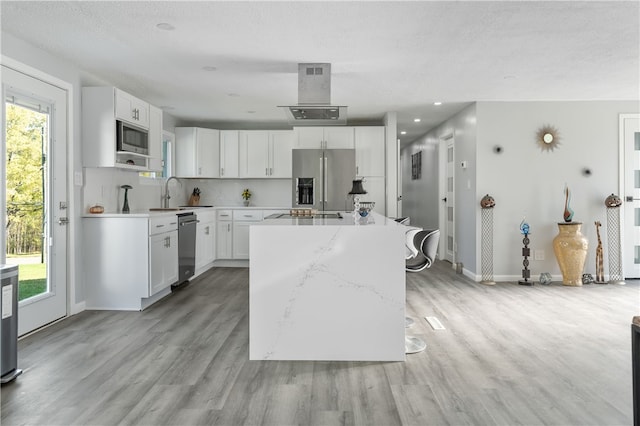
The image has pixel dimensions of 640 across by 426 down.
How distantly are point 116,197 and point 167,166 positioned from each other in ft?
6.17

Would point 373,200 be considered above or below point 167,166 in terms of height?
below

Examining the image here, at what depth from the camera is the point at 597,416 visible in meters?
2.27

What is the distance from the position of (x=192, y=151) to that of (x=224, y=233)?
1.35 metres

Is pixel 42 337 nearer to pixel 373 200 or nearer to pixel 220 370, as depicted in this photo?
pixel 220 370

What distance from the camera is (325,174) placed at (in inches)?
267

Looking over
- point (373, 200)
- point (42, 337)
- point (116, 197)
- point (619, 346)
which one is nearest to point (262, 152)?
point (373, 200)

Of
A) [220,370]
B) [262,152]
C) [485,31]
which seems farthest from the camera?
[262,152]

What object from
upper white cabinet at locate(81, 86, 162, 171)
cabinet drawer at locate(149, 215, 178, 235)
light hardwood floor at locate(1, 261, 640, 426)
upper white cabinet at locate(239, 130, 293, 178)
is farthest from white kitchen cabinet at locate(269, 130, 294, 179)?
light hardwood floor at locate(1, 261, 640, 426)

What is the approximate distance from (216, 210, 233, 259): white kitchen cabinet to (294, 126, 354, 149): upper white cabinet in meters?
1.51

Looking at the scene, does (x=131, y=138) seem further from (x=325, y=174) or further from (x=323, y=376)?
(x=323, y=376)

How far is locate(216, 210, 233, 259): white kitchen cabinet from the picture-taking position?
23.4 feet

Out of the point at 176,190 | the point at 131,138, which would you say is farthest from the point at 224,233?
→ the point at 131,138

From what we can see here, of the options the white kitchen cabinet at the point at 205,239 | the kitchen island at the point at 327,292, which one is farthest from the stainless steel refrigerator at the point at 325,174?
the kitchen island at the point at 327,292

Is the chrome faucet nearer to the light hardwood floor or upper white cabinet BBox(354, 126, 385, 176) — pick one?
the light hardwood floor
